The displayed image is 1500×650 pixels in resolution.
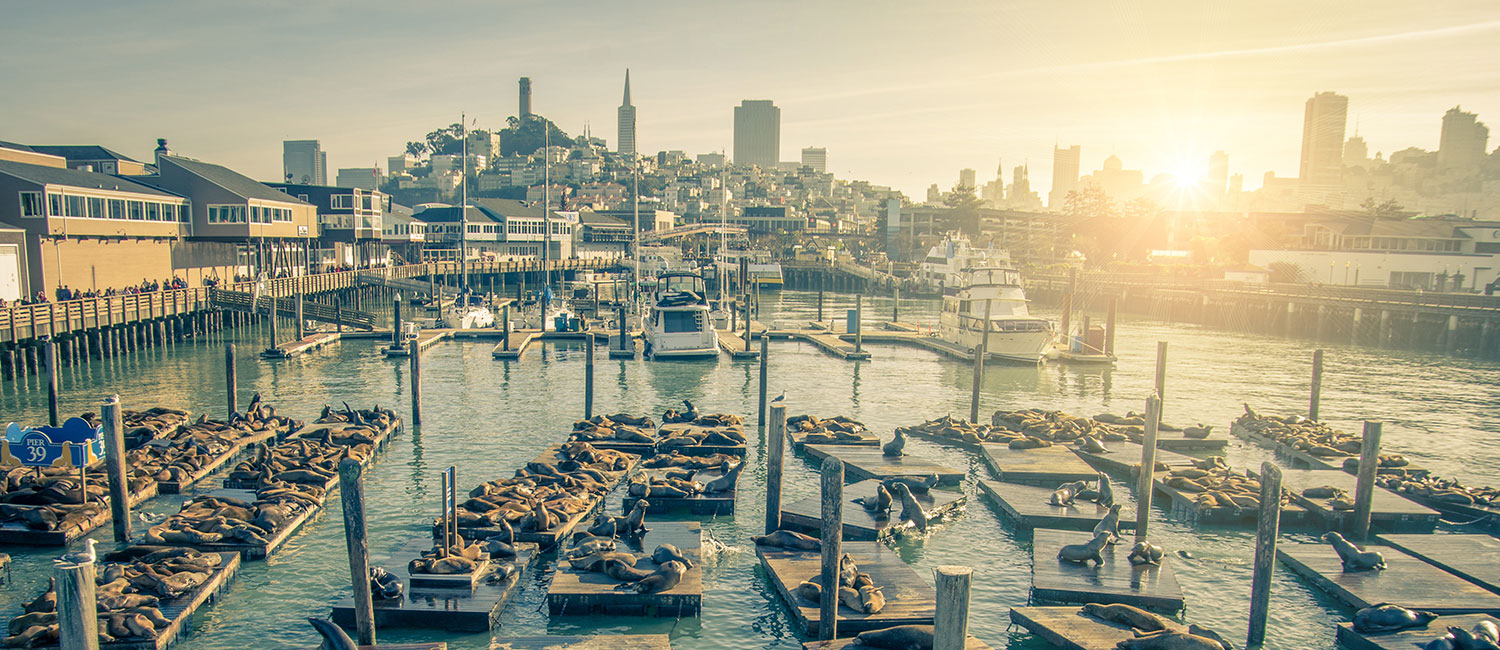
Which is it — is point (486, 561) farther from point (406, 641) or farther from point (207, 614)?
point (207, 614)

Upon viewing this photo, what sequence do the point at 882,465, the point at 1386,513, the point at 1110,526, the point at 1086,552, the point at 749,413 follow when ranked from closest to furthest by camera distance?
the point at 1086,552 < the point at 1110,526 < the point at 1386,513 < the point at 882,465 < the point at 749,413

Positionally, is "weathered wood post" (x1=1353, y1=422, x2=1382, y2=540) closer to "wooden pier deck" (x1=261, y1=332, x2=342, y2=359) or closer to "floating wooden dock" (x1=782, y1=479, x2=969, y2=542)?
"floating wooden dock" (x1=782, y1=479, x2=969, y2=542)

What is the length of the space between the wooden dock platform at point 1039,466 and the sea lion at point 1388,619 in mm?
8124

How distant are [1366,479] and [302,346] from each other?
41658 millimetres

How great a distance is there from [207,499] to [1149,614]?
56.9 ft

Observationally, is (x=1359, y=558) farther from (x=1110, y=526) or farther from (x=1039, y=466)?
(x=1039, y=466)

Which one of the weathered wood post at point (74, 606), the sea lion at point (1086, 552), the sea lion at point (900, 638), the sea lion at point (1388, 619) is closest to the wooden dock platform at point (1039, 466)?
the sea lion at point (1086, 552)

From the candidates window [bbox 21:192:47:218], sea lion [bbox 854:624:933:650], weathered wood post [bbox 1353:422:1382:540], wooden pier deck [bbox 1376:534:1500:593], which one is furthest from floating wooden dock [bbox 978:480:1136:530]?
window [bbox 21:192:47:218]

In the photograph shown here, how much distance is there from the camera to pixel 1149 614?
38.1 ft

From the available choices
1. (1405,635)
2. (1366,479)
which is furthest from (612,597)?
(1366,479)

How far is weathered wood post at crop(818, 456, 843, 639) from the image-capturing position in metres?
11.1

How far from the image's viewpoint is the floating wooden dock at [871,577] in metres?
11.7

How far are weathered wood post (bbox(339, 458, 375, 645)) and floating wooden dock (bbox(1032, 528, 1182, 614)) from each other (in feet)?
32.8

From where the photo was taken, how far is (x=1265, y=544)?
11719 millimetres
